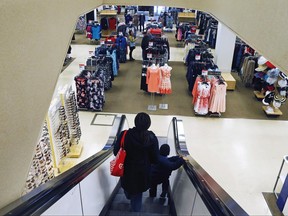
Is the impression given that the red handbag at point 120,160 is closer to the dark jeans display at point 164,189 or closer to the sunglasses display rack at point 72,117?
the dark jeans display at point 164,189

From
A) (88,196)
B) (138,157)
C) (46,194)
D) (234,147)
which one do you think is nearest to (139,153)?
(138,157)

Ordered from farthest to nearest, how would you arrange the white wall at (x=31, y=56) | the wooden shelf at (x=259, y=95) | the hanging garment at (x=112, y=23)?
the hanging garment at (x=112, y=23), the wooden shelf at (x=259, y=95), the white wall at (x=31, y=56)

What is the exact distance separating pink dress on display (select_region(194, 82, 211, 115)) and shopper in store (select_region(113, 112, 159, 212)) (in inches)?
206

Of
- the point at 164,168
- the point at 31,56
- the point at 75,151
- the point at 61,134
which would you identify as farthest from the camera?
the point at 75,151

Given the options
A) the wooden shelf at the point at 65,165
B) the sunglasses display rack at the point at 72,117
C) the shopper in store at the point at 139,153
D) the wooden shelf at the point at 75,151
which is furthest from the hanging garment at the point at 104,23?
the shopper in store at the point at 139,153

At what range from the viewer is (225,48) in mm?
11141

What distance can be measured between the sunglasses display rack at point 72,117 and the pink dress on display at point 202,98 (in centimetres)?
367

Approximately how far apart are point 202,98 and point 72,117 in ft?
13.0

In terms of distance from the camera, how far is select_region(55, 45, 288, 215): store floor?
5.86 m

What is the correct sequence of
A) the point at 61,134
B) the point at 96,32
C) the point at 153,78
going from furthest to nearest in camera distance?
1. the point at 96,32
2. the point at 153,78
3. the point at 61,134

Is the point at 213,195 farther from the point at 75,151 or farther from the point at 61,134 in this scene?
the point at 75,151

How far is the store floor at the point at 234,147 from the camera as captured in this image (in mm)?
5863

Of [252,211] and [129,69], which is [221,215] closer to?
[252,211]

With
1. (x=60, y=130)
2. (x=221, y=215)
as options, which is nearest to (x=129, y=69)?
(x=60, y=130)
